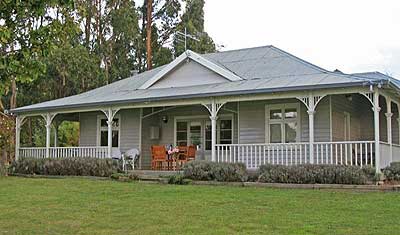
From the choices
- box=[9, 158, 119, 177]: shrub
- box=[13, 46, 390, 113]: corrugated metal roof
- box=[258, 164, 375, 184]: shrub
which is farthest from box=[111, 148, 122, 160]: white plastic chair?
box=[258, 164, 375, 184]: shrub

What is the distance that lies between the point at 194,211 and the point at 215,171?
19.0 feet

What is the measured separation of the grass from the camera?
317 inches

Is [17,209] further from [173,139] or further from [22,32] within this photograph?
[173,139]

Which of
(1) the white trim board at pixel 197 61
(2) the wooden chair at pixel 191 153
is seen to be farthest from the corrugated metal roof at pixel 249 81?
(2) the wooden chair at pixel 191 153

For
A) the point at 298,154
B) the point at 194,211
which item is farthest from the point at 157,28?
the point at 194,211

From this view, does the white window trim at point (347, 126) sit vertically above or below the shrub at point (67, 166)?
above

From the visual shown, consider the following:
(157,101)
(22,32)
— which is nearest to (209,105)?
(157,101)

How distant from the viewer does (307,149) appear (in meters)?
16.1

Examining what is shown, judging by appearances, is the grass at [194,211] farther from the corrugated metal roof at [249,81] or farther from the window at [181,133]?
the window at [181,133]

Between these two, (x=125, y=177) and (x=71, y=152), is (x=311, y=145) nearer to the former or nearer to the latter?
(x=125, y=177)

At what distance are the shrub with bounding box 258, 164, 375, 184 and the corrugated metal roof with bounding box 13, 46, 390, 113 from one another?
2322 millimetres

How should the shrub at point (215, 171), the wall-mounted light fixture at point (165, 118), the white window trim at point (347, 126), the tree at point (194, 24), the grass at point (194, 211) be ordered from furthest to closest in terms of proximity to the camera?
the tree at point (194, 24), the wall-mounted light fixture at point (165, 118), the white window trim at point (347, 126), the shrub at point (215, 171), the grass at point (194, 211)

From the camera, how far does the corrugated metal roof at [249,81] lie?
15.7 metres

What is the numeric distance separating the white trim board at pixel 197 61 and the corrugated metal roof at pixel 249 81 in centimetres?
28
